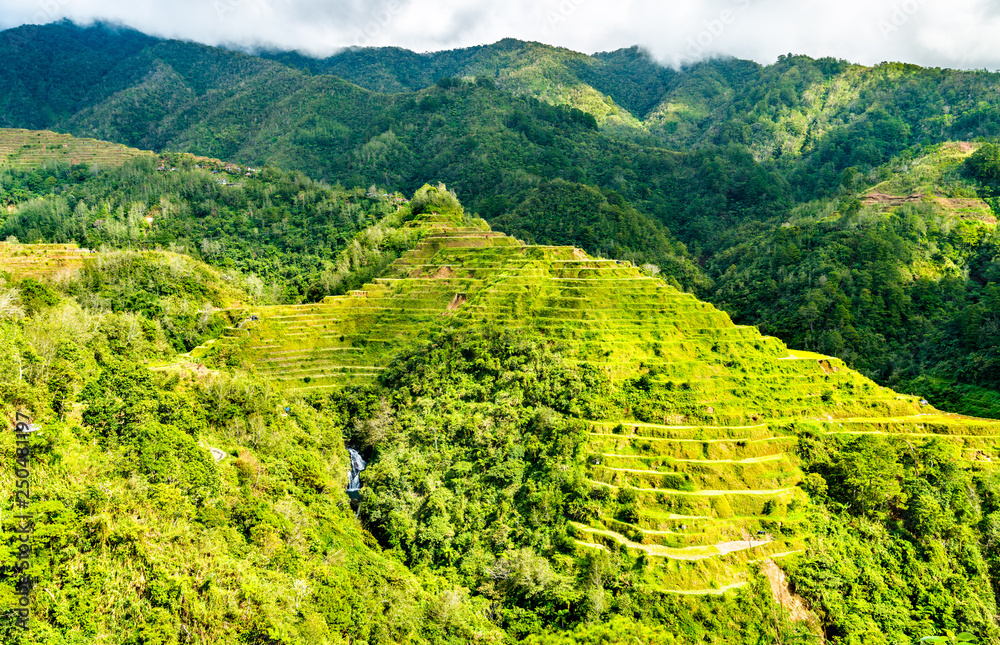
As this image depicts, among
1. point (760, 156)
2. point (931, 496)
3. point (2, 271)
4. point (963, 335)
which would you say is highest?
point (760, 156)

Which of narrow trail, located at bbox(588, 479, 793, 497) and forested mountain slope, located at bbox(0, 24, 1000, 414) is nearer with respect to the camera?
narrow trail, located at bbox(588, 479, 793, 497)

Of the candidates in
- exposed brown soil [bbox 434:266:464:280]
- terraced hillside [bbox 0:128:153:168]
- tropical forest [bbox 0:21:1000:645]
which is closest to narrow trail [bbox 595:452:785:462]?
tropical forest [bbox 0:21:1000:645]

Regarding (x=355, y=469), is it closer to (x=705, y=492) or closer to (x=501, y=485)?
(x=501, y=485)

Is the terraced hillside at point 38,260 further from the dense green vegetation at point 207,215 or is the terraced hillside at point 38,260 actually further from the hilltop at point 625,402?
the hilltop at point 625,402

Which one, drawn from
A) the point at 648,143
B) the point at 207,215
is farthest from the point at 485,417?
the point at 648,143

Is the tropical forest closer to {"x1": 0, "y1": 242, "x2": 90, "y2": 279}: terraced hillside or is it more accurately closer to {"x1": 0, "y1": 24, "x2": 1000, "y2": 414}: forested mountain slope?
{"x1": 0, "y1": 242, "x2": 90, "y2": 279}: terraced hillside

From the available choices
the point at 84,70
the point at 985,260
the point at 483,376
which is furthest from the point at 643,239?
the point at 84,70

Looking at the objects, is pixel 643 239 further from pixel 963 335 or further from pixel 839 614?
pixel 839 614
